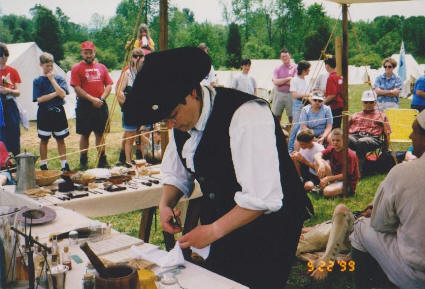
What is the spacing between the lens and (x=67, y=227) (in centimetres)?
221

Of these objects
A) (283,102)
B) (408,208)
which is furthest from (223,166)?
(283,102)

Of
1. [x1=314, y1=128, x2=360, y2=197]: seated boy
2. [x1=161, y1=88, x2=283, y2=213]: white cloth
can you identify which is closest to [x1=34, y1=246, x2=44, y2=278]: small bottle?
[x1=161, y1=88, x2=283, y2=213]: white cloth

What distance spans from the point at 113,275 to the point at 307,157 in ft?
15.4

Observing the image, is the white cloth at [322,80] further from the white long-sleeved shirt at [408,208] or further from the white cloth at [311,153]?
the white long-sleeved shirt at [408,208]

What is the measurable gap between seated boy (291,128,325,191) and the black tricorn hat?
4.34m

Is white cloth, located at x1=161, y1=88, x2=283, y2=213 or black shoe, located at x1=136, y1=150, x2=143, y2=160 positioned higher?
white cloth, located at x1=161, y1=88, x2=283, y2=213

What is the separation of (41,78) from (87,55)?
75 cm

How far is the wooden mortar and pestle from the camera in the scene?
1279 mm

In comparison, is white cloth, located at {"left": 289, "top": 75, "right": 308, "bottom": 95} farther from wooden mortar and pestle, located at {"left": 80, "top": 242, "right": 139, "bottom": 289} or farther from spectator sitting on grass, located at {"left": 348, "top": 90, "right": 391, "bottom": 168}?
wooden mortar and pestle, located at {"left": 80, "top": 242, "right": 139, "bottom": 289}

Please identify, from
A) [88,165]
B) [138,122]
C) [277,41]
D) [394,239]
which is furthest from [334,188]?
[277,41]

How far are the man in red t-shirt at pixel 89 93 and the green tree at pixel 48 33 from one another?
1714 centimetres

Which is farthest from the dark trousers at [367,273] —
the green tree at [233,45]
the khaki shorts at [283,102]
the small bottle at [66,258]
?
the green tree at [233,45]

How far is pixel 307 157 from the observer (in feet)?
18.9

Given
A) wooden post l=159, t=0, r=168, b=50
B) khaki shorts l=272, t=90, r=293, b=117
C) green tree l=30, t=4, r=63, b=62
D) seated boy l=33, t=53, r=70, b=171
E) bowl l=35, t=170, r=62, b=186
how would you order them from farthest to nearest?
1. green tree l=30, t=4, r=63, b=62
2. khaki shorts l=272, t=90, r=293, b=117
3. seated boy l=33, t=53, r=70, b=171
4. wooden post l=159, t=0, r=168, b=50
5. bowl l=35, t=170, r=62, b=186
